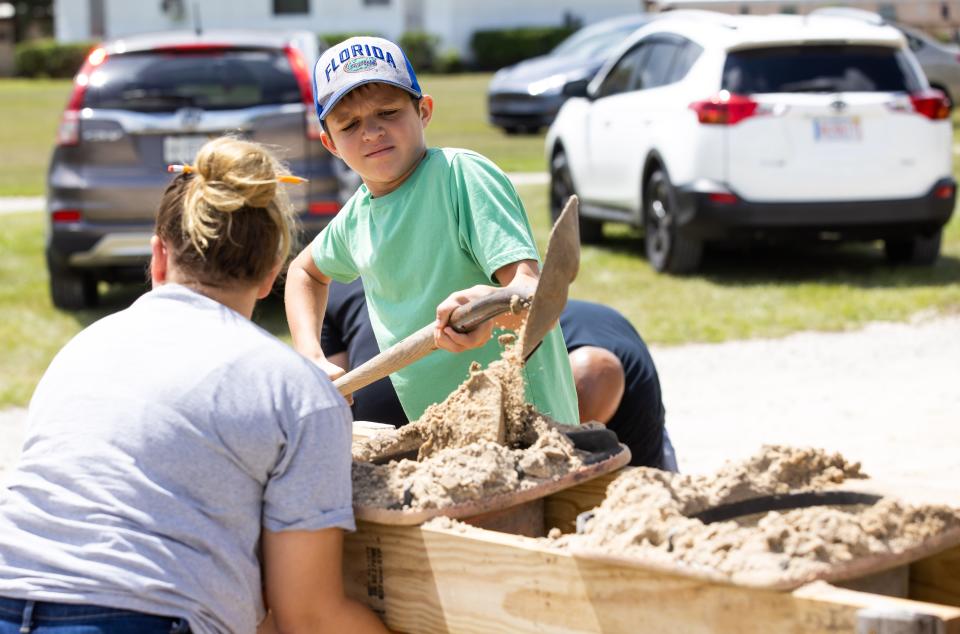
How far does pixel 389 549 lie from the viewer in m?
2.62

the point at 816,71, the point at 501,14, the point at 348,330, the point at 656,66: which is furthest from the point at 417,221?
the point at 501,14

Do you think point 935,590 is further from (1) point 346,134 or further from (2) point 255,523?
(1) point 346,134

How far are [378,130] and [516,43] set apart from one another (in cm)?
3972

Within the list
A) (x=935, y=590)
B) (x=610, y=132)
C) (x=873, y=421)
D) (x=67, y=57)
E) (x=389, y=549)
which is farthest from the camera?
(x=67, y=57)

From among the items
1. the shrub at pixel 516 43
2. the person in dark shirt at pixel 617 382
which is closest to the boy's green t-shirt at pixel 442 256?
the person in dark shirt at pixel 617 382

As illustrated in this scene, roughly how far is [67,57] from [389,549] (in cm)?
4390

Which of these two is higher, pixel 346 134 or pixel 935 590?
pixel 346 134

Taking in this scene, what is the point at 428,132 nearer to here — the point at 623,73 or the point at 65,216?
the point at 623,73

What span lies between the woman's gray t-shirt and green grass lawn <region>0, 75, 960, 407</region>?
545 cm

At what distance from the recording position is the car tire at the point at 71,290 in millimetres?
9891

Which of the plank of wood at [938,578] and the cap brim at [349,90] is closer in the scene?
the plank of wood at [938,578]

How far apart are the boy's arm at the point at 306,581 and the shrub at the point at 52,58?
4312cm

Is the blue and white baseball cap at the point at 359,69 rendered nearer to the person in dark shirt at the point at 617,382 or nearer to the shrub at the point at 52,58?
the person in dark shirt at the point at 617,382

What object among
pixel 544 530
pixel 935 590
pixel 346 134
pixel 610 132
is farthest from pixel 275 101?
pixel 935 590
